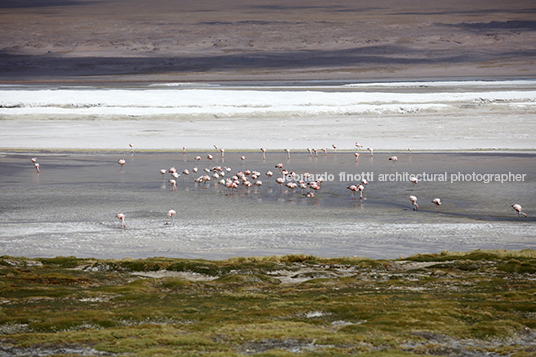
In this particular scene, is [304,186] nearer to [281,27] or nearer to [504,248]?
[504,248]

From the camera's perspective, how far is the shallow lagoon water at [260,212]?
53.7 ft

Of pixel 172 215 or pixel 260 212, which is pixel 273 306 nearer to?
pixel 172 215

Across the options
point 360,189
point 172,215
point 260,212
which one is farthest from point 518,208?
point 172,215

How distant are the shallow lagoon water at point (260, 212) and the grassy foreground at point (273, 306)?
5.89 feet

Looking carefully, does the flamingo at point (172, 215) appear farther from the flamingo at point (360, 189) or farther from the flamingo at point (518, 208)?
the flamingo at point (518, 208)

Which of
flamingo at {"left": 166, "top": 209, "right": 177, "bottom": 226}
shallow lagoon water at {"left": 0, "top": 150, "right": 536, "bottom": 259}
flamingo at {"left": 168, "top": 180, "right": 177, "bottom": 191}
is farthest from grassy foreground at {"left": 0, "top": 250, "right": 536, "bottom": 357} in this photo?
flamingo at {"left": 168, "top": 180, "right": 177, "bottom": 191}

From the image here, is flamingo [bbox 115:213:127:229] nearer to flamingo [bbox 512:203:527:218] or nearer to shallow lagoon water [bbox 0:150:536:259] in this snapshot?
shallow lagoon water [bbox 0:150:536:259]

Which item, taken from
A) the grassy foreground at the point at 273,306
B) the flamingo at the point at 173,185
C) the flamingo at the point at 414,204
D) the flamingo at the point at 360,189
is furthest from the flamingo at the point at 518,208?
the flamingo at the point at 173,185

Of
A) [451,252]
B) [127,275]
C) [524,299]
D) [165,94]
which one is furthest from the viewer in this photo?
[165,94]

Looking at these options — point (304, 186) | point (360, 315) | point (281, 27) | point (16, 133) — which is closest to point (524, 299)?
point (360, 315)

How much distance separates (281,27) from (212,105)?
457ft

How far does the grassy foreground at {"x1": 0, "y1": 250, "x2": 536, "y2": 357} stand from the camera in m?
8.38

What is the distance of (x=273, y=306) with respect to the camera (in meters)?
10.4

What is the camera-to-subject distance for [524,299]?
10805 millimetres
